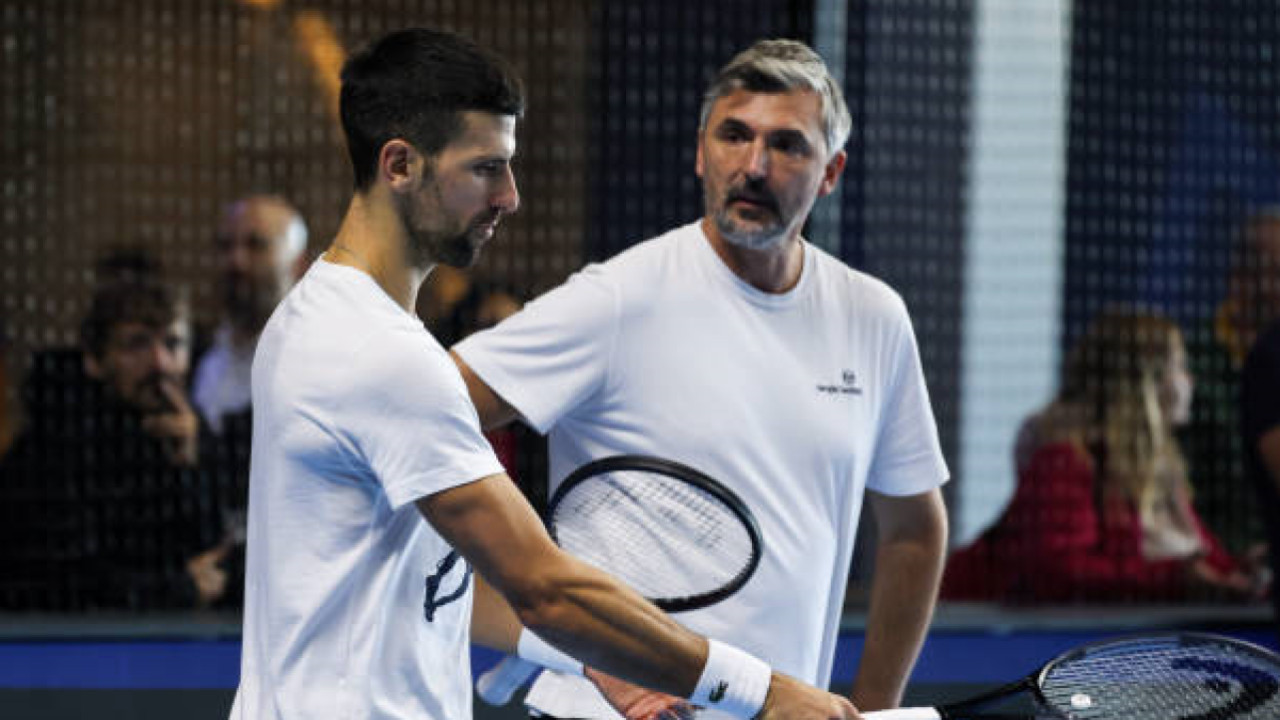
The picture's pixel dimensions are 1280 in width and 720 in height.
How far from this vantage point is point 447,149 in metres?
1.82

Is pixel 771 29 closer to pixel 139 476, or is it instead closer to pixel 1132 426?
pixel 1132 426

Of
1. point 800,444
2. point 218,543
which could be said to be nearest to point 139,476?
point 218,543

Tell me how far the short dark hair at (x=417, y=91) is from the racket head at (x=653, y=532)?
519mm

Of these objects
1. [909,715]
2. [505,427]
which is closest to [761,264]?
[909,715]

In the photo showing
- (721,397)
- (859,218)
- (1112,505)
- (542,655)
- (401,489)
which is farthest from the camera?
(859,218)

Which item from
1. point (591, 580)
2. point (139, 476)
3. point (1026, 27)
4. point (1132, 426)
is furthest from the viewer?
point (1026, 27)

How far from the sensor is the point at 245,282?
3875 mm

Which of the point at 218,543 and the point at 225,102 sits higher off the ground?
the point at 225,102

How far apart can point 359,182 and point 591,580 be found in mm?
463

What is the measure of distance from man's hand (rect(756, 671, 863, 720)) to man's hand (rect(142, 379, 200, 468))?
215cm

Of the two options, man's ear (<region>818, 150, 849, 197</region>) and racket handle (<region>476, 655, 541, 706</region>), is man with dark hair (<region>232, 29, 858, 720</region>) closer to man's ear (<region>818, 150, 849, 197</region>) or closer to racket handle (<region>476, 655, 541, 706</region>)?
racket handle (<region>476, 655, 541, 706</region>)

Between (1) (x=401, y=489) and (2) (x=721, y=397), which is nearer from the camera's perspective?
(1) (x=401, y=489)

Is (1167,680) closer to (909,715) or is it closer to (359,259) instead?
(909,715)

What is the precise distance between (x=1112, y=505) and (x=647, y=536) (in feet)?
6.59
